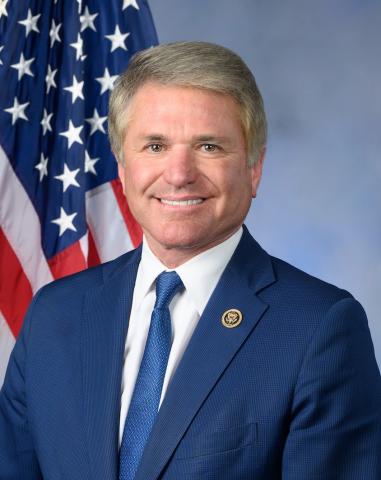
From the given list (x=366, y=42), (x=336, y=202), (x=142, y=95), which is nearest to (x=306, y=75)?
(x=366, y=42)

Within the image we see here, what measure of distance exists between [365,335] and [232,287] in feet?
1.10

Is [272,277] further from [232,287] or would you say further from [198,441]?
[198,441]

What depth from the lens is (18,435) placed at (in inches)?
94.1

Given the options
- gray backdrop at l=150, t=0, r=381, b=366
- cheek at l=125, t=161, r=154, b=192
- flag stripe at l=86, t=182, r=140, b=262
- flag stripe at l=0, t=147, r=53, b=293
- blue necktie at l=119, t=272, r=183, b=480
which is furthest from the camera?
gray backdrop at l=150, t=0, r=381, b=366

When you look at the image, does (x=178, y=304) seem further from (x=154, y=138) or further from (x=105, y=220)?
(x=105, y=220)

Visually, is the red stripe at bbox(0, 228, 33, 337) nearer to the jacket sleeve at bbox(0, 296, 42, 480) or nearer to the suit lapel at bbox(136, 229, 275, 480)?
the jacket sleeve at bbox(0, 296, 42, 480)

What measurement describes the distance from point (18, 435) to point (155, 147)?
83cm

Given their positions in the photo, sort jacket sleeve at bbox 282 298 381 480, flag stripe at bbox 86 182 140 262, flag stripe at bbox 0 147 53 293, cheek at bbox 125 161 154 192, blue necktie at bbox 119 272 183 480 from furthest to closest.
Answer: flag stripe at bbox 86 182 140 262
flag stripe at bbox 0 147 53 293
cheek at bbox 125 161 154 192
blue necktie at bbox 119 272 183 480
jacket sleeve at bbox 282 298 381 480

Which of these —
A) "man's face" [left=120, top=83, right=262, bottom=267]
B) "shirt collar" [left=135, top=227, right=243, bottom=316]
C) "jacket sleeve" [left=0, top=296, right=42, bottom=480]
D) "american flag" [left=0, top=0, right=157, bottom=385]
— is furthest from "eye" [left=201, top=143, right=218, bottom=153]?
"american flag" [left=0, top=0, right=157, bottom=385]

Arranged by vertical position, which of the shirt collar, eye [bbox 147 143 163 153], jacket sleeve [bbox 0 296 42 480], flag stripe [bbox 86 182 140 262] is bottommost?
jacket sleeve [bbox 0 296 42 480]

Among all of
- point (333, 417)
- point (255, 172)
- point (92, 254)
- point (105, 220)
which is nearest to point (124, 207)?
point (105, 220)

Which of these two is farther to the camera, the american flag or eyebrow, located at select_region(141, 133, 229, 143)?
the american flag

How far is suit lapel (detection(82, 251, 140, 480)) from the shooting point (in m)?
2.13

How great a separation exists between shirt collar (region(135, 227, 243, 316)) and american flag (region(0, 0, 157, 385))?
1.36 meters
